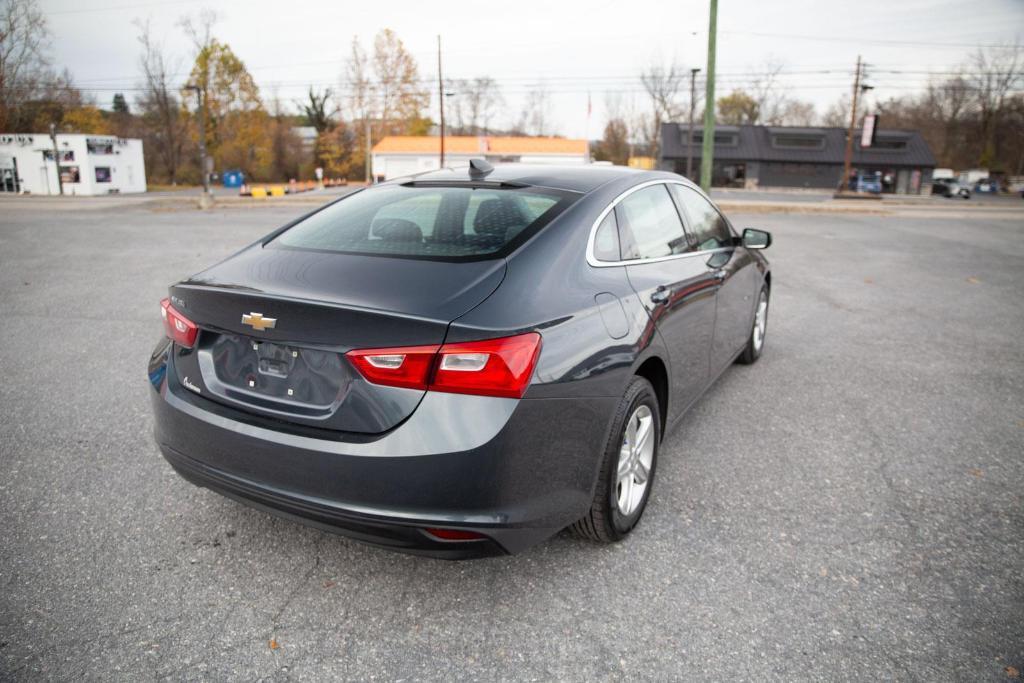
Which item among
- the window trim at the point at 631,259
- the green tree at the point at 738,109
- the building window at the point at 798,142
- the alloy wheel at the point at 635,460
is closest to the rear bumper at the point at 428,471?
the alloy wheel at the point at 635,460

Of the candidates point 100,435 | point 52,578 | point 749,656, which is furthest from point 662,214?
point 100,435

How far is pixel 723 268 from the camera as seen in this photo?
4.17 meters

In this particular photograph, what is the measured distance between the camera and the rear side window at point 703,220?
157 inches

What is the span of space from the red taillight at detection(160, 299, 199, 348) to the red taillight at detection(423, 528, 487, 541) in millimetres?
1197

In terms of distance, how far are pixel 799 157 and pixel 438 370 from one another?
68.0 m

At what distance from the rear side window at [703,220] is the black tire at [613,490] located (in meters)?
1.43

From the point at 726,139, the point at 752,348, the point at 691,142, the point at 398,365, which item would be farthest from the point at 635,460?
the point at 726,139

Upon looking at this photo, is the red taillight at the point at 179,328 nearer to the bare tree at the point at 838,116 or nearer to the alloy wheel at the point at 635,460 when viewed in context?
the alloy wheel at the point at 635,460

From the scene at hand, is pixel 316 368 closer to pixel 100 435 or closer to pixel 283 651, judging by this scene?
pixel 283 651

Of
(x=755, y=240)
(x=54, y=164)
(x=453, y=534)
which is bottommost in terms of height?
(x=453, y=534)

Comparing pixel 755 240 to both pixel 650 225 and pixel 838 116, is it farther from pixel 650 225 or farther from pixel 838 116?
pixel 838 116

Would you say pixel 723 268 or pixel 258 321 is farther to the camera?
pixel 723 268

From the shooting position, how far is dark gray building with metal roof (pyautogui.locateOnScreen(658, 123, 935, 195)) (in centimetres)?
6216

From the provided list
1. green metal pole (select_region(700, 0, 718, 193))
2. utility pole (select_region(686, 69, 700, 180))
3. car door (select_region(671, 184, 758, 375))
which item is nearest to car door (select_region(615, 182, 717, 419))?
car door (select_region(671, 184, 758, 375))
